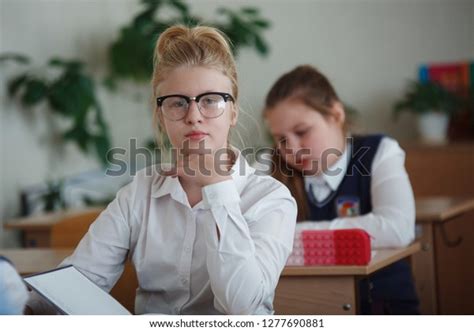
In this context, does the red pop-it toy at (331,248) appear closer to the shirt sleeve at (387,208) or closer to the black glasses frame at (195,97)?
the shirt sleeve at (387,208)

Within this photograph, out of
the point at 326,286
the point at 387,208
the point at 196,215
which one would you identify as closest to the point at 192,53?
the point at 196,215

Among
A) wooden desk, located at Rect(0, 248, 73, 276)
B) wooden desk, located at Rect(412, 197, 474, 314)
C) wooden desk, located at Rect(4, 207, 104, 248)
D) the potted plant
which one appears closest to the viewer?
wooden desk, located at Rect(0, 248, 73, 276)

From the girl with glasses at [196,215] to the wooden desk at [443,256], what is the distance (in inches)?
40.2

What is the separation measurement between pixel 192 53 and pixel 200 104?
0.33 feet

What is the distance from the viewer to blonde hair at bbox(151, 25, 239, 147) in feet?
4.28

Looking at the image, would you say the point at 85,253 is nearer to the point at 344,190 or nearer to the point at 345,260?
the point at 345,260

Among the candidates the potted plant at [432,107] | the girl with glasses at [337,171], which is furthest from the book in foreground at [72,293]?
the potted plant at [432,107]

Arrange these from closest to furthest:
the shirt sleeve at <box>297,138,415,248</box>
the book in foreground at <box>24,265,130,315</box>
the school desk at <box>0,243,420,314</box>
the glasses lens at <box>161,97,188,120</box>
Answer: the book in foreground at <box>24,265,130,315</box>, the glasses lens at <box>161,97,188,120</box>, the school desk at <box>0,243,420,314</box>, the shirt sleeve at <box>297,138,415,248</box>

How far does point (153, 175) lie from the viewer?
1422 millimetres

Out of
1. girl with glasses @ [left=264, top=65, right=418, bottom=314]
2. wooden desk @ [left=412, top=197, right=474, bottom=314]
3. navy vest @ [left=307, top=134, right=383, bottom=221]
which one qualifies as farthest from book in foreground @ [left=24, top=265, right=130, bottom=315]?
wooden desk @ [left=412, top=197, right=474, bottom=314]

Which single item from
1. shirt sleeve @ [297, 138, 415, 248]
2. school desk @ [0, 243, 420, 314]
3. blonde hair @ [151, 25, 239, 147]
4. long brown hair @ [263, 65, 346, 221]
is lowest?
school desk @ [0, 243, 420, 314]

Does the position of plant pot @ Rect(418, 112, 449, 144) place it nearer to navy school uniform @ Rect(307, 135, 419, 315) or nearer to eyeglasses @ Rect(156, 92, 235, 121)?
navy school uniform @ Rect(307, 135, 419, 315)

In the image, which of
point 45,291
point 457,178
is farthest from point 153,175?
point 457,178

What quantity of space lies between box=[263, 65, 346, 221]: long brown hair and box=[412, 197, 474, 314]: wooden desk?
44 centimetres
